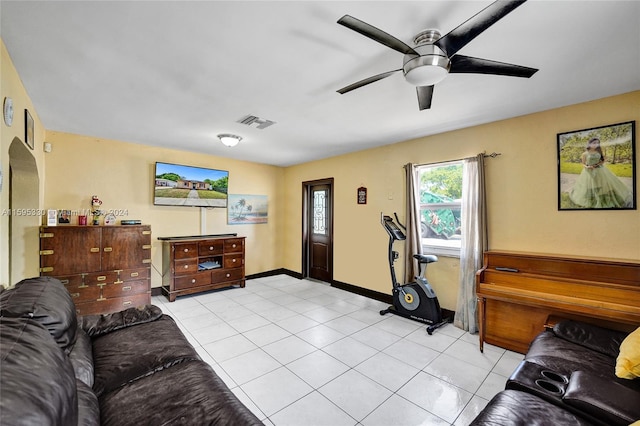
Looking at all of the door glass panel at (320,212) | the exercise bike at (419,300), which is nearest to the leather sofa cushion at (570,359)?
the exercise bike at (419,300)

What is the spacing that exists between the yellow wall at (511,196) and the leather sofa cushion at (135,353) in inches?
129

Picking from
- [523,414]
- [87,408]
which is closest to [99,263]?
[87,408]

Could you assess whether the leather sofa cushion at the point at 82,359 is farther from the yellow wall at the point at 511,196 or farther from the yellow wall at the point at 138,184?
the yellow wall at the point at 511,196

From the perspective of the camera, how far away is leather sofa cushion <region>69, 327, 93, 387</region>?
1.44 metres

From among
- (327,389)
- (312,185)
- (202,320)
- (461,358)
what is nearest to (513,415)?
(327,389)

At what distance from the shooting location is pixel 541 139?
9.82 ft

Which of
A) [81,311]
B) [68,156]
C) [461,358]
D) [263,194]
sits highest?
[68,156]

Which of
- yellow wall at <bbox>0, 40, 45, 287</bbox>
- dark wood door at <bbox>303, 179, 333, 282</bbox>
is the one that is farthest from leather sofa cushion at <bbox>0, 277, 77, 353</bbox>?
dark wood door at <bbox>303, 179, 333, 282</bbox>

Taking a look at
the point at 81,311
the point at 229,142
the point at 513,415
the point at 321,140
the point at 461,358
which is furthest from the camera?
the point at 321,140

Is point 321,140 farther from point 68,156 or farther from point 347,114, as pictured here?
point 68,156

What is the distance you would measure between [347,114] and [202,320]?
3217 mm

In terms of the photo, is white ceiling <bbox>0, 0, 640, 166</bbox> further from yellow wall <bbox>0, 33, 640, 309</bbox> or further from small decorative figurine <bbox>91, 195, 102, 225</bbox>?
small decorative figurine <bbox>91, 195, 102, 225</bbox>

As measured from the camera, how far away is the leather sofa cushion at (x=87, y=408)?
1.09 m

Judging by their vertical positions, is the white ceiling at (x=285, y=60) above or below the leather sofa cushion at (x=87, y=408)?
above
